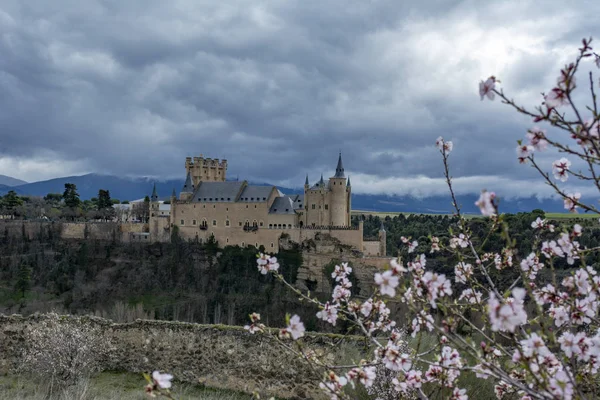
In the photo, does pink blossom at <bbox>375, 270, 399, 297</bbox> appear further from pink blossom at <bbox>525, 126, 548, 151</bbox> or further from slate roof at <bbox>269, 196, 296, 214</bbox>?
slate roof at <bbox>269, 196, 296, 214</bbox>

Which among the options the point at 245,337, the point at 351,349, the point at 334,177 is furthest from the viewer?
the point at 334,177

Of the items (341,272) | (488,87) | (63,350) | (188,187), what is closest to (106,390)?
(63,350)

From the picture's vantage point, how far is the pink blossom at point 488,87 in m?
3.17

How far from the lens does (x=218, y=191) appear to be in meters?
51.2

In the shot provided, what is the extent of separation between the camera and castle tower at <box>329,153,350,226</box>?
46312 mm

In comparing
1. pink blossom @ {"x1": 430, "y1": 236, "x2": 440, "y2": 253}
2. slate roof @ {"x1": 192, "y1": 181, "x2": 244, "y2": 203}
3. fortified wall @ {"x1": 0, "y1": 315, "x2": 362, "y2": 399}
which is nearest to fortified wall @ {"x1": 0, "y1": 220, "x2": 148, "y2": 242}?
slate roof @ {"x1": 192, "y1": 181, "x2": 244, "y2": 203}

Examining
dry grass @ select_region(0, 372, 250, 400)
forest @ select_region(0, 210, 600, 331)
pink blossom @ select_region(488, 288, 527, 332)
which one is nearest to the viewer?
pink blossom @ select_region(488, 288, 527, 332)

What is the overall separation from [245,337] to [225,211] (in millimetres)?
39186

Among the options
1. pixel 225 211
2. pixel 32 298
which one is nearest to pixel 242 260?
pixel 225 211

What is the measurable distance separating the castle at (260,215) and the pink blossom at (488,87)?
4293 cm

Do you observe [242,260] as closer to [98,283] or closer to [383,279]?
[98,283]

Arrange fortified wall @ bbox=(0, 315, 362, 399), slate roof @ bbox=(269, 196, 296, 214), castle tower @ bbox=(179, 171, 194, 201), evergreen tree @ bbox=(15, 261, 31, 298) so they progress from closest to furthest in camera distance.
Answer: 1. fortified wall @ bbox=(0, 315, 362, 399)
2. evergreen tree @ bbox=(15, 261, 31, 298)
3. slate roof @ bbox=(269, 196, 296, 214)
4. castle tower @ bbox=(179, 171, 194, 201)

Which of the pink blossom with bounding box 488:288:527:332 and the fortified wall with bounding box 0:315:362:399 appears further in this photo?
the fortified wall with bounding box 0:315:362:399

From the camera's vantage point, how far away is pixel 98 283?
156 feet
